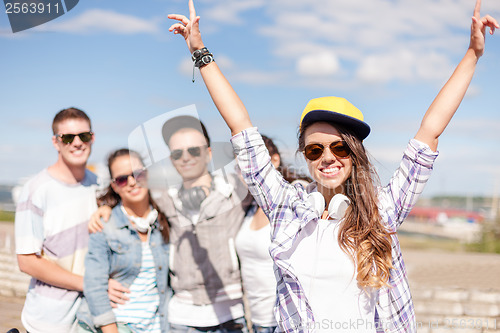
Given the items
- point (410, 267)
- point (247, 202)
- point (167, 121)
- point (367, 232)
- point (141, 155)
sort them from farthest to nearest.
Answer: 1. point (410, 267)
2. point (247, 202)
3. point (141, 155)
4. point (167, 121)
5. point (367, 232)

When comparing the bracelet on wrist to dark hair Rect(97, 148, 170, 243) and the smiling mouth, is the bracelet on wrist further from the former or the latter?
dark hair Rect(97, 148, 170, 243)

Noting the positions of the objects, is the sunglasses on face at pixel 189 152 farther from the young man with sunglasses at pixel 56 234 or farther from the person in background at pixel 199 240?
the young man with sunglasses at pixel 56 234

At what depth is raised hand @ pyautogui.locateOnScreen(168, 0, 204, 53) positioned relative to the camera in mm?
1982

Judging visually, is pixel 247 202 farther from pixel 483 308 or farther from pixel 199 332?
pixel 483 308

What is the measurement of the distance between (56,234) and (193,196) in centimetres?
88

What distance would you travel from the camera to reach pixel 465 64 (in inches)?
74.6

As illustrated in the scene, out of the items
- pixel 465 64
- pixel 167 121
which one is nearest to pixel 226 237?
pixel 167 121

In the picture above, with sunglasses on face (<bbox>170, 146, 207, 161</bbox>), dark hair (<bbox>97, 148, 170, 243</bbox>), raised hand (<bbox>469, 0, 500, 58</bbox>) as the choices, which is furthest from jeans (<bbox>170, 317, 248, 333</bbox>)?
raised hand (<bbox>469, 0, 500, 58</bbox>)

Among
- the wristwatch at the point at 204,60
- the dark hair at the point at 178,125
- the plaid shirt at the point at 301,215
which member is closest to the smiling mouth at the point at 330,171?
the plaid shirt at the point at 301,215

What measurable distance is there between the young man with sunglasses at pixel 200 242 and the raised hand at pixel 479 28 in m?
1.52

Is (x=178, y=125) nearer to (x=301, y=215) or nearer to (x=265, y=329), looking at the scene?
(x=301, y=215)

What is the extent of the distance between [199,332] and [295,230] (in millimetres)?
1259

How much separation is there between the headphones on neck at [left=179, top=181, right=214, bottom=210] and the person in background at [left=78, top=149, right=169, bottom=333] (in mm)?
204

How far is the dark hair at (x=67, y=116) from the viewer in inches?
119
